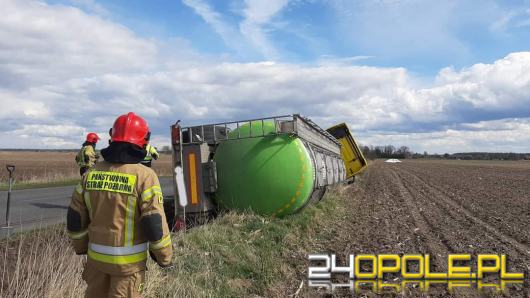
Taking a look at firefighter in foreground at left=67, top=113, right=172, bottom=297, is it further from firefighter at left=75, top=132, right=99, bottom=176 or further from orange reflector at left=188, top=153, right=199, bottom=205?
firefighter at left=75, top=132, right=99, bottom=176

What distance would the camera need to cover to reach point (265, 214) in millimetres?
8125

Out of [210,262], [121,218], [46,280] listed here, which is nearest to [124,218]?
[121,218]

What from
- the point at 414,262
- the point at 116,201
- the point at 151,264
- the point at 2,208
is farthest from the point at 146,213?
the point at 2,208

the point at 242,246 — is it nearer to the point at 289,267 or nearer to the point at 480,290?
the point at 289,267

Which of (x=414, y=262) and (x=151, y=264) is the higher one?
(x=151, y=264)

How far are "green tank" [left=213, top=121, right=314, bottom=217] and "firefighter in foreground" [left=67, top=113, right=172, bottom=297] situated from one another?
481cm

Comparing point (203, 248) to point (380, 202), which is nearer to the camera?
point (203, 248)

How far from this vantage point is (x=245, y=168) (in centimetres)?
808

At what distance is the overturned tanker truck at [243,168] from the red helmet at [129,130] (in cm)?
428

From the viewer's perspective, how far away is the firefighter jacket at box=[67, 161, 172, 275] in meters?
3.08

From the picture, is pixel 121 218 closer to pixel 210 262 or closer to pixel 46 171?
pixel 210 262

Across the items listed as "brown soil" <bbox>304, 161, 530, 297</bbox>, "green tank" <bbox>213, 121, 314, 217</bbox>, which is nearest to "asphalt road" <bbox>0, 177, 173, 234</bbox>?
"green tank" <bbox>213, 121, 314, 217</bbox>

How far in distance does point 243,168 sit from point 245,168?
46 millimetres

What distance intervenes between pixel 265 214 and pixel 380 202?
731 centimetres
